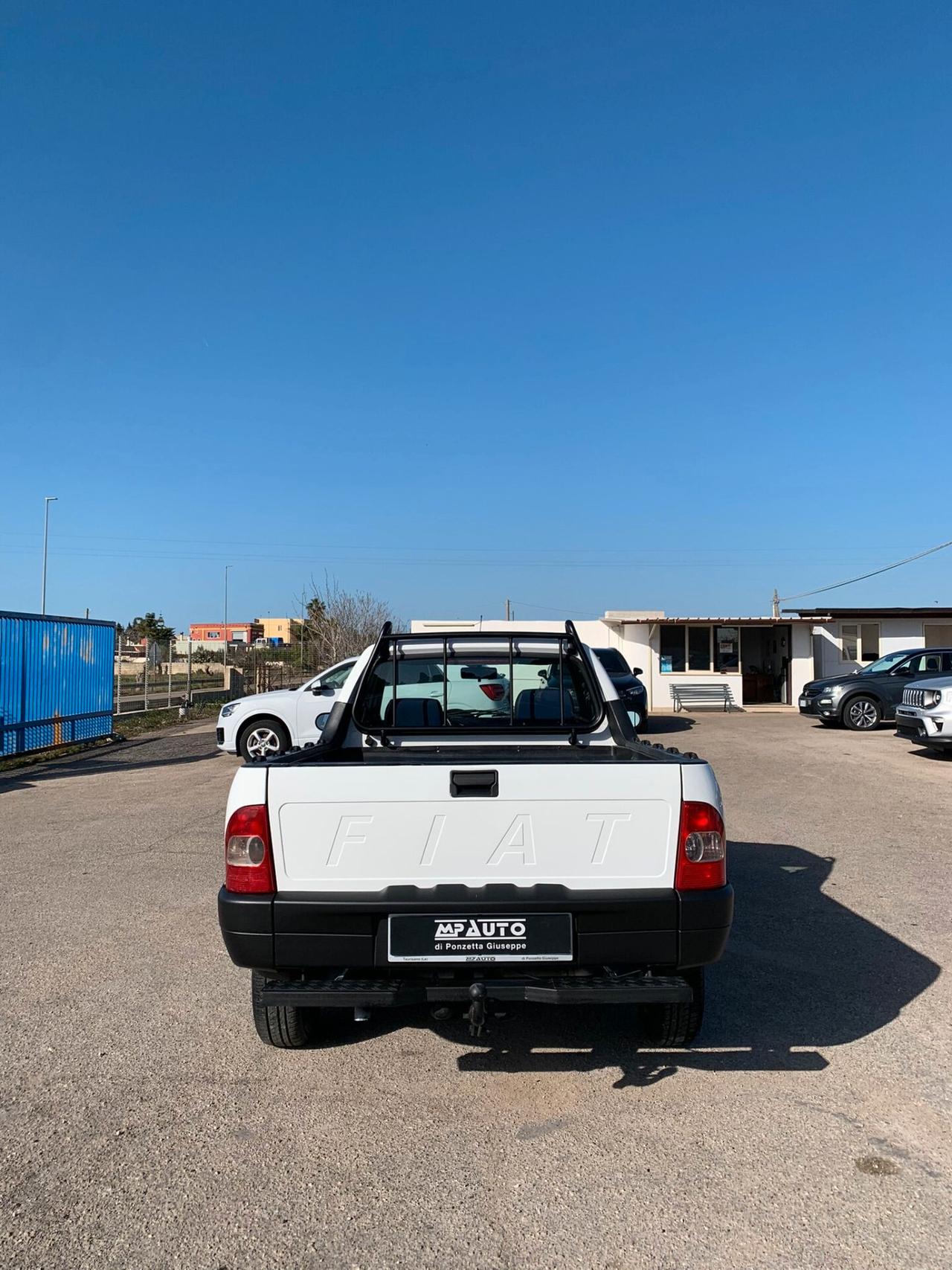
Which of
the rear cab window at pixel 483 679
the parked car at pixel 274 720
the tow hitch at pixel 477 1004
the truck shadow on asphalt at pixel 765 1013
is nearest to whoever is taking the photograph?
the tow hitch at pixel 477 1004

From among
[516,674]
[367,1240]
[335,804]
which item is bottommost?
[367,1240]

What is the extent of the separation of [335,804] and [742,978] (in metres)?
2.59

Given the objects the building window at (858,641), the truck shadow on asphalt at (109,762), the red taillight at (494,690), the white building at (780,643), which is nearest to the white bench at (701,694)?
the white building at (780,643)

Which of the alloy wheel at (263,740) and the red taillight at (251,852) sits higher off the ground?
the red taillight at (251,852)

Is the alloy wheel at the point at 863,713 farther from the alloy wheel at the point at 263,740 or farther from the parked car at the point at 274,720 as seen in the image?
the alloy wheel at the point at 263,740

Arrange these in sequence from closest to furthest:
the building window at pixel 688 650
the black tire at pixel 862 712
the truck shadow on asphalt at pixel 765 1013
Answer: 1. the truck shadow on asphalt at pixel 765 1013
2. the black tire at pixel 862 712
3. the building window at pixel 688 650

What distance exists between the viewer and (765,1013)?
424cm

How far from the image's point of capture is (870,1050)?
386 cm

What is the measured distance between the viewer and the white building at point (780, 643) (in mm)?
26688

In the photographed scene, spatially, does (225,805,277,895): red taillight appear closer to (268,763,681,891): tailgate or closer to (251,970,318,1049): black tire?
(268,763,681,891): tailgate

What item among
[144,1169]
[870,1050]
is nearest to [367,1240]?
[144,1169]

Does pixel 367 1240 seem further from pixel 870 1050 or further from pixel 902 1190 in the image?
pixel 870 1050

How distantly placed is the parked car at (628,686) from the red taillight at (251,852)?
13089 millimetres

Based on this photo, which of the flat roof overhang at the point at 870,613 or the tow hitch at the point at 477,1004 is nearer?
the tow hitch at the point at 477,1004
